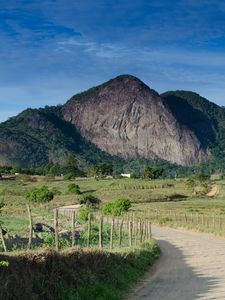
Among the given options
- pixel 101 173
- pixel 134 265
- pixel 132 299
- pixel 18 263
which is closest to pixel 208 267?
pixel 134 265

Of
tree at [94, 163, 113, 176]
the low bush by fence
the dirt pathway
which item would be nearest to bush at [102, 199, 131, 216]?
the low bush by fence

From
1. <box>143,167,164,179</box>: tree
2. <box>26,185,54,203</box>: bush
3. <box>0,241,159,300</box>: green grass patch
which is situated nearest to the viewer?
<box>0,241,159,300</box>: green grass patch

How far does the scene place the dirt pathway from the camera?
15164 mm

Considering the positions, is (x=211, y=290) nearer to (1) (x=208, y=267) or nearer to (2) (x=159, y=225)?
(1) (x=208, y=267)

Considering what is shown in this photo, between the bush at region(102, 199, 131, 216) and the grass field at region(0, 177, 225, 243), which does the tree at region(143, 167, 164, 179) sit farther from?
the bush at region(102, 199, 131, 216)

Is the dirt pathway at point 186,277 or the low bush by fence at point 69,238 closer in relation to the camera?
the dirt pathway at point 186,277

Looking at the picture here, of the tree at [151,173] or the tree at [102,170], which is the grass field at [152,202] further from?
the tree at [102,170]

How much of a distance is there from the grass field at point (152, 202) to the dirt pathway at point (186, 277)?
18534 mm

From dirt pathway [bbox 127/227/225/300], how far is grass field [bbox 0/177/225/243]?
1853cm

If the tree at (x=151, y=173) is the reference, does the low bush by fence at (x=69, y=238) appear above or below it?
below

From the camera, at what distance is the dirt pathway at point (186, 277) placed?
15.2 metres

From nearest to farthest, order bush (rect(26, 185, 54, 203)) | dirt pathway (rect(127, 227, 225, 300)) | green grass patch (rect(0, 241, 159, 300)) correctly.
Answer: green grass patch (rect(0, 241, 159, 300)) < dirt pathway (rect(127, 227, 225, 300)) < bush (rect(26, 185, 54, 203))

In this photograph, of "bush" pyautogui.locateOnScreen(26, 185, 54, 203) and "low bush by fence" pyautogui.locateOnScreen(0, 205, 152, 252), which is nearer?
"low bush by fence" pyautogui.locateOnScreen(0, 205, 152, 252)

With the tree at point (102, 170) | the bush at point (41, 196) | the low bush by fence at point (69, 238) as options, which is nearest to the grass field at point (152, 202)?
the bush at point (41, 196)
